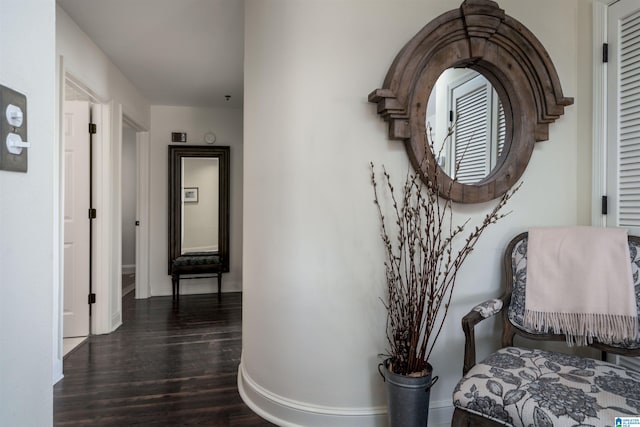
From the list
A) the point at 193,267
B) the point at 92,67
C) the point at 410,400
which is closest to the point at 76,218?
the point at 92,67

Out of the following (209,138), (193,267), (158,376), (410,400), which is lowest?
(158,376)

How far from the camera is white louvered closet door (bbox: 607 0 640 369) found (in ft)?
5.86

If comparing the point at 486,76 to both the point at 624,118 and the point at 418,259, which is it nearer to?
the point at 624,118

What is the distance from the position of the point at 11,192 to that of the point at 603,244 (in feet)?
6.92

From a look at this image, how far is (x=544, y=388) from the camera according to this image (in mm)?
1300

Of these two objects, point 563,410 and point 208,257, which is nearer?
point 563,410

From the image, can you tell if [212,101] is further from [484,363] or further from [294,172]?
[484,363]

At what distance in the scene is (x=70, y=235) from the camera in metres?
3.23

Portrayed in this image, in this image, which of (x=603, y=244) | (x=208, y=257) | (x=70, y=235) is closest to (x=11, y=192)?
(x=603, y=244)

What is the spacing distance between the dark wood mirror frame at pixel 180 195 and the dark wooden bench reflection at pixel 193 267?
70 millimetres

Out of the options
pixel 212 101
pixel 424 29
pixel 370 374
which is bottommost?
pixel 370 374

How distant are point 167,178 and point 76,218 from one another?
64.6 inches

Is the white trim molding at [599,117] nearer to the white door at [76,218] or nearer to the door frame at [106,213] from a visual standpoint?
the door frame at [106,213]

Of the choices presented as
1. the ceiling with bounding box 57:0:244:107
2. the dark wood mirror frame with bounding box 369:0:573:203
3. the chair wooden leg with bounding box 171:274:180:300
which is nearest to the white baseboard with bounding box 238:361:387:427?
the dark wood mirror frame with bounding box 369:0:573:203
